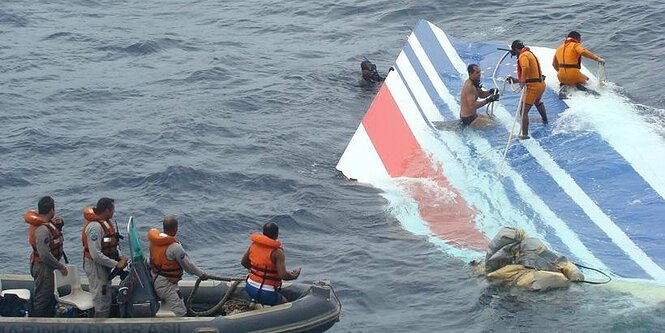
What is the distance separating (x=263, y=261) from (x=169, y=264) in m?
1.01

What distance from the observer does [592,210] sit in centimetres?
1659

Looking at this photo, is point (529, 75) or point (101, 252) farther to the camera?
point (529, 75)

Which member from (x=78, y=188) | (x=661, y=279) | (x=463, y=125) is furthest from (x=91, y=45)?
(x=661, y=279)

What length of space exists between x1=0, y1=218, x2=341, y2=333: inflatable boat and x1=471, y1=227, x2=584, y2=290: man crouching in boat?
2.75 metres

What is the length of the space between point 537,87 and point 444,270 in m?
4.55

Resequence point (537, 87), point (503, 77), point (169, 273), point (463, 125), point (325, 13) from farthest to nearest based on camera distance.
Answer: point (325, 13), point (503, 77), point (463, 125), point (537, 87), point (169, 273)

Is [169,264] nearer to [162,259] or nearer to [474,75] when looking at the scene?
[162,259]

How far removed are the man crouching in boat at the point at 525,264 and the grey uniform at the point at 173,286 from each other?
4053 mm

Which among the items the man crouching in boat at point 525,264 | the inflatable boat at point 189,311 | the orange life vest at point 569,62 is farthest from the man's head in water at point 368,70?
the inflatable boat at point 189,311

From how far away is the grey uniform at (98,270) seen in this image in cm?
1255

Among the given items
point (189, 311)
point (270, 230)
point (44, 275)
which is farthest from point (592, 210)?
point (44, 275)

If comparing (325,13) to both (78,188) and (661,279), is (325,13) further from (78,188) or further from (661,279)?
(661,279)

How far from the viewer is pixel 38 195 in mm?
18984

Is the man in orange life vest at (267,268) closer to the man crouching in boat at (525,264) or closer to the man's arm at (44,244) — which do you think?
the man's arm at (44,244)
